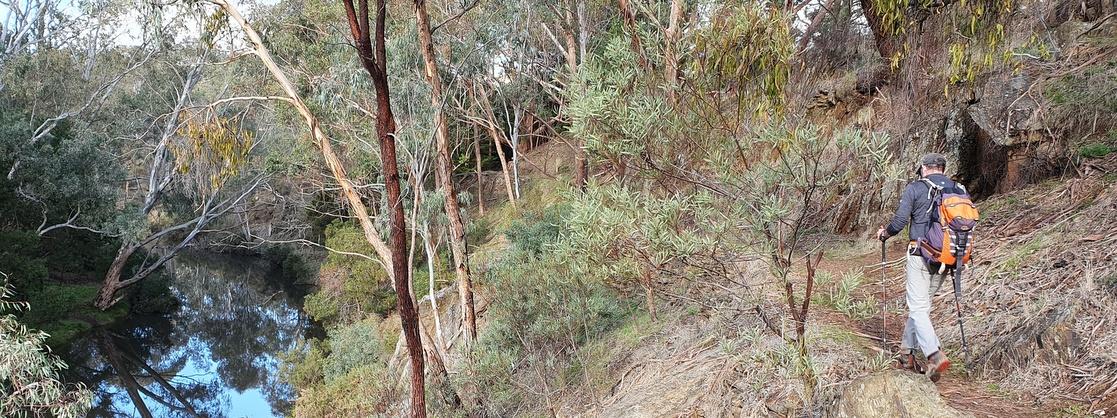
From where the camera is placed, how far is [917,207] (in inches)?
139

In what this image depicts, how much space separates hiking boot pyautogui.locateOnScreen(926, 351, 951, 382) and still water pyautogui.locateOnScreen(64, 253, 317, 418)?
1340 cm

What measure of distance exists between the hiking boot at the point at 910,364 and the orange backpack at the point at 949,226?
1.73 feet

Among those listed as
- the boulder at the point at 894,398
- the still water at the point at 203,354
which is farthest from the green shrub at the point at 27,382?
the still water at the point at 203,354

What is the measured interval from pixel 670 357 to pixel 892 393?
2.77m

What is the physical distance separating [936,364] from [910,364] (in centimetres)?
25

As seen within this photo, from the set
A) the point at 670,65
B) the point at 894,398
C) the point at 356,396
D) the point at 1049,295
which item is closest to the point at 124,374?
the point at 356,396

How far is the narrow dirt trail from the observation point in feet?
11.0

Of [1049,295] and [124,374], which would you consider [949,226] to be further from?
[124,374]

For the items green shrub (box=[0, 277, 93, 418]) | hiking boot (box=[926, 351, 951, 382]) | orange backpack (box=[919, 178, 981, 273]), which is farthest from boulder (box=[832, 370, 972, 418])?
green shrub (box=[0, 277, 93, 418])

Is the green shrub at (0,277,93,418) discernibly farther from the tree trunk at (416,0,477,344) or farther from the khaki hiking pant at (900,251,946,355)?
the khaki hiking pant at (900,251,946,355)

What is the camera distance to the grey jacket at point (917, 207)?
11.5 ft

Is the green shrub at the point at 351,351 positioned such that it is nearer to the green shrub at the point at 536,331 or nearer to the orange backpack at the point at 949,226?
the green shrub at the point at 536,331

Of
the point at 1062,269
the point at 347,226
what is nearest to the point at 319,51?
the point at 347,226

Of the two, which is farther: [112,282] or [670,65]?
[112,282]
